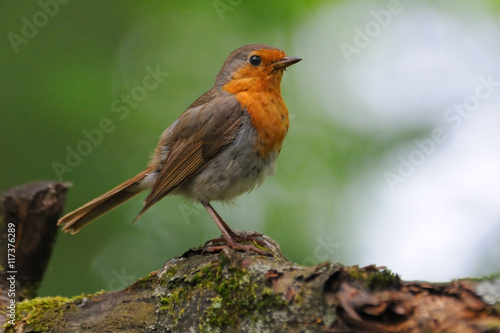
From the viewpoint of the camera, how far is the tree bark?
82.9 inches

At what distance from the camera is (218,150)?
4605 mm

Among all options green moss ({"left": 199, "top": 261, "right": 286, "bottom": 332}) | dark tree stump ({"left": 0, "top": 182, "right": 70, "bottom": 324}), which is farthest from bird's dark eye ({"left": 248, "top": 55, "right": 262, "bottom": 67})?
green moss ({"left": 199, "top": 261, "right": 286, "bottom": 332})

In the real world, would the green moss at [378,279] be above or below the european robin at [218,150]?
below

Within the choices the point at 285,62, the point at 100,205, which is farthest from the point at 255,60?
the point at 100,205

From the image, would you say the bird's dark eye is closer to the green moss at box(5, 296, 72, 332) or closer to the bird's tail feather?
the bird's tail feather

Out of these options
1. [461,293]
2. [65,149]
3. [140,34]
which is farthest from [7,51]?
[461,293]

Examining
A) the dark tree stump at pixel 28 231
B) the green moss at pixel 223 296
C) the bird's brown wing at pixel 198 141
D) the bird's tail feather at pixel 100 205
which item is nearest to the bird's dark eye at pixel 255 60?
the bird's brown wing at pixel 198 141

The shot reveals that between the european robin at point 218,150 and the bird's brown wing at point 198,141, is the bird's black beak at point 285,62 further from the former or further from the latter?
the bird's brown wing at point 198,141

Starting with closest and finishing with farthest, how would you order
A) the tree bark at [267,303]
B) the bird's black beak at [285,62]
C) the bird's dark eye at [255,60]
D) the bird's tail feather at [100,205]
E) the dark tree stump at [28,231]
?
the tree bark at [267,303], the dark tree stump at [28,231], the bird's tail feather at [100,205], the bird's black beak at [285,62], the bird's dark eye at [255,60]

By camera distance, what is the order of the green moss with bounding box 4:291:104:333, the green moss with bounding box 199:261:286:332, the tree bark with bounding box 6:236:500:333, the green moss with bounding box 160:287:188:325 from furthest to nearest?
the green moss with bounding box 4:291:104:333 < the green moss with bounding box 160:287:188:325 < the green moss with bounding box 199:261:286:332 < the tree bark with bounding box 6:236:500:333

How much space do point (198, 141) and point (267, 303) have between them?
2.41 metres

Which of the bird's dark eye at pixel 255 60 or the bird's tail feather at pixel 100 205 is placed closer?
the bird's tail feather at pixel 100 205

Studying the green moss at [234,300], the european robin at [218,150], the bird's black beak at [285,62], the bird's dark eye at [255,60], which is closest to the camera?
the green moss at [234,300]

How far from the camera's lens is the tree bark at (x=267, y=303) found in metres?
2.11
